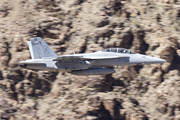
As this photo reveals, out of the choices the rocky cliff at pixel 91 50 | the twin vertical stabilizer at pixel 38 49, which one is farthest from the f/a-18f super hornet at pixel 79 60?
the rocky cliff at pixel 91 50

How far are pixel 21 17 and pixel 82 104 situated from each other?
12.6 metres

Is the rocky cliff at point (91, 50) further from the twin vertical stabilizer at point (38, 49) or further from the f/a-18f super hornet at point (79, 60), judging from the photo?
the twin vertical stabilizer at point (38, 49)

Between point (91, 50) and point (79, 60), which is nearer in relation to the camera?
point (79, 60)

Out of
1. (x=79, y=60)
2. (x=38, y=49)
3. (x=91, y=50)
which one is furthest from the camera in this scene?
(x=91, y=50)

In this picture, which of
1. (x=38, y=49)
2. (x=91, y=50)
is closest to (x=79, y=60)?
(x=38, y=49)

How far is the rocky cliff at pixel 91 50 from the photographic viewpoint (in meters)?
27.8

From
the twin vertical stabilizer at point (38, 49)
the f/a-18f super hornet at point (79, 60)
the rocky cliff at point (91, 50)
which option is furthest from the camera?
the rocky cliff at point (91, 50)

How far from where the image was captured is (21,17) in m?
33.1

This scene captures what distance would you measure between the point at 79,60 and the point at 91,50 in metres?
4.90

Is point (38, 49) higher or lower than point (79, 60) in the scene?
higher

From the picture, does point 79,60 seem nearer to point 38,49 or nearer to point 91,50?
point 38,49

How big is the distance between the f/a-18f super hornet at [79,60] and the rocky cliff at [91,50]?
3.18 metres

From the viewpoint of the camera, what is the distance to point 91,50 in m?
30.1

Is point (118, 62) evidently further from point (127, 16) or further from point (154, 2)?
point (154, 2)
